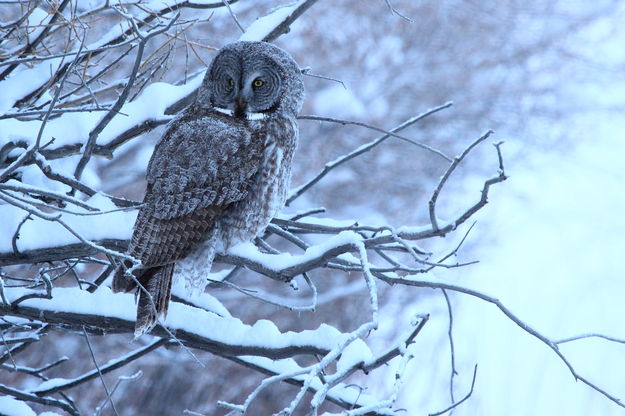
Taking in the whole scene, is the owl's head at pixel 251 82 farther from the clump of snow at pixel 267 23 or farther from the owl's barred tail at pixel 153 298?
the owl's barred tail at pixel 153 298

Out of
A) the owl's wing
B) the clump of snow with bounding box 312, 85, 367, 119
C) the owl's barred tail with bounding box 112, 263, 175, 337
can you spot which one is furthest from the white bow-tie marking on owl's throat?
the clump of snow with bounding box 312, 85, 367, 119

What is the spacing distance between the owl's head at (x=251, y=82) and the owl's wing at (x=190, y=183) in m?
0.28

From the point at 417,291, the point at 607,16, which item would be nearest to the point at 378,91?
the point at 417,291

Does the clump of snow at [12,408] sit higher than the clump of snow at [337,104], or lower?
lower

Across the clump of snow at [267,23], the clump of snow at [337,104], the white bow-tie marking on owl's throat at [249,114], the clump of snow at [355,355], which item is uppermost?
the clump of snow at [337,104]

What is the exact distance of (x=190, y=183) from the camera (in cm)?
288

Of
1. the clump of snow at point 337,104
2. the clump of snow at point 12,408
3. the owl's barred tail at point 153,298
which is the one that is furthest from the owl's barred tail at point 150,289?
the clump of snow at point 337,104

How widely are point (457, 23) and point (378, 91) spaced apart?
2696mm

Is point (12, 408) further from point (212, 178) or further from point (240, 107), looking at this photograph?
point (240, 107)

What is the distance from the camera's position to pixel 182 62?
1128 centimetres

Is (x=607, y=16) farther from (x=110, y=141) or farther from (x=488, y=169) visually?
(x=110, y=141)

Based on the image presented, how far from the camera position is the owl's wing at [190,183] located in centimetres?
282

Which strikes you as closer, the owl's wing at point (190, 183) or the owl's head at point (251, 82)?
the owl's wing at point (190, 183)

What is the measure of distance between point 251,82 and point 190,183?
0.64 meters
